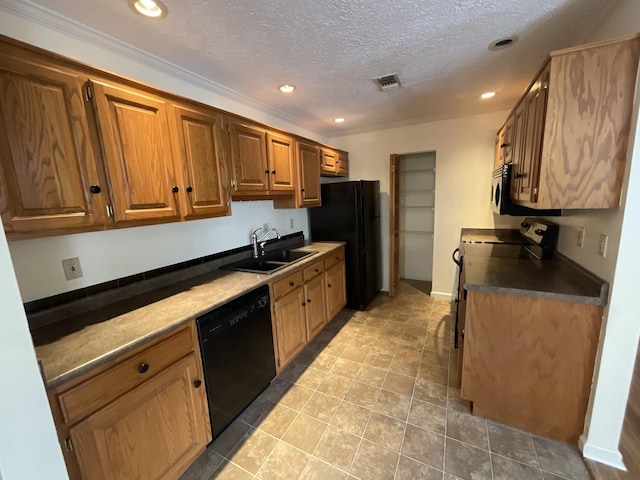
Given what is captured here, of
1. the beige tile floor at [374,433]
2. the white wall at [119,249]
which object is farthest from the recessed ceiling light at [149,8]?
the beige tile floor at [374,433]

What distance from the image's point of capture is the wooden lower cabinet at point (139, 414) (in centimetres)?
100

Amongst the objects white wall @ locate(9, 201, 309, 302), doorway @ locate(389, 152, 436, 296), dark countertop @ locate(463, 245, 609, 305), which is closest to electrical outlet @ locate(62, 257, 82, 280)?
white wall @ locate(9, 201, 309, 302)

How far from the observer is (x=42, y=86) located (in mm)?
1082

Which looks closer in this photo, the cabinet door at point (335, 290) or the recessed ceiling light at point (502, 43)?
the recessed ceiling light at point (502, 43)

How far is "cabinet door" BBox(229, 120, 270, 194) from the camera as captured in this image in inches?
77.0

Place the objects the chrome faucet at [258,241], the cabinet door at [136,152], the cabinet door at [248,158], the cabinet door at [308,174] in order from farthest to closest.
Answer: the cabinet door at [308,174] < the chrome faucet at [258,241] < the cabinet door at [248,158] < the cabinet door at [136,152]

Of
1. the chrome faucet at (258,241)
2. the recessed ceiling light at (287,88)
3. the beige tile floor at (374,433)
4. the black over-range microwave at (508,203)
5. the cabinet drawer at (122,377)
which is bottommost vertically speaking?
the beige tile floor at (374,433)

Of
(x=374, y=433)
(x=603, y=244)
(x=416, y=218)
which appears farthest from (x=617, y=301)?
(x=416, y=218)

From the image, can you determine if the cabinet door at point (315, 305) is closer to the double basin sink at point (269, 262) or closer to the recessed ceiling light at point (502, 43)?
the double basin sink at point (269, 262)

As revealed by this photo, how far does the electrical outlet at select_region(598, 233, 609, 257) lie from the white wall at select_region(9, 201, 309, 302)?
2502 millimetres

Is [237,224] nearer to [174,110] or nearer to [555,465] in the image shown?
[174,110]

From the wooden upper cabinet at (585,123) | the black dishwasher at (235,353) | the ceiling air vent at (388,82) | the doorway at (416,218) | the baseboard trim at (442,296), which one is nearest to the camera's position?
the wooden upper cabinet at (585,123)

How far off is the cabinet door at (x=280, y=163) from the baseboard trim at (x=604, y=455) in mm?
2624

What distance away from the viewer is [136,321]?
133cm
